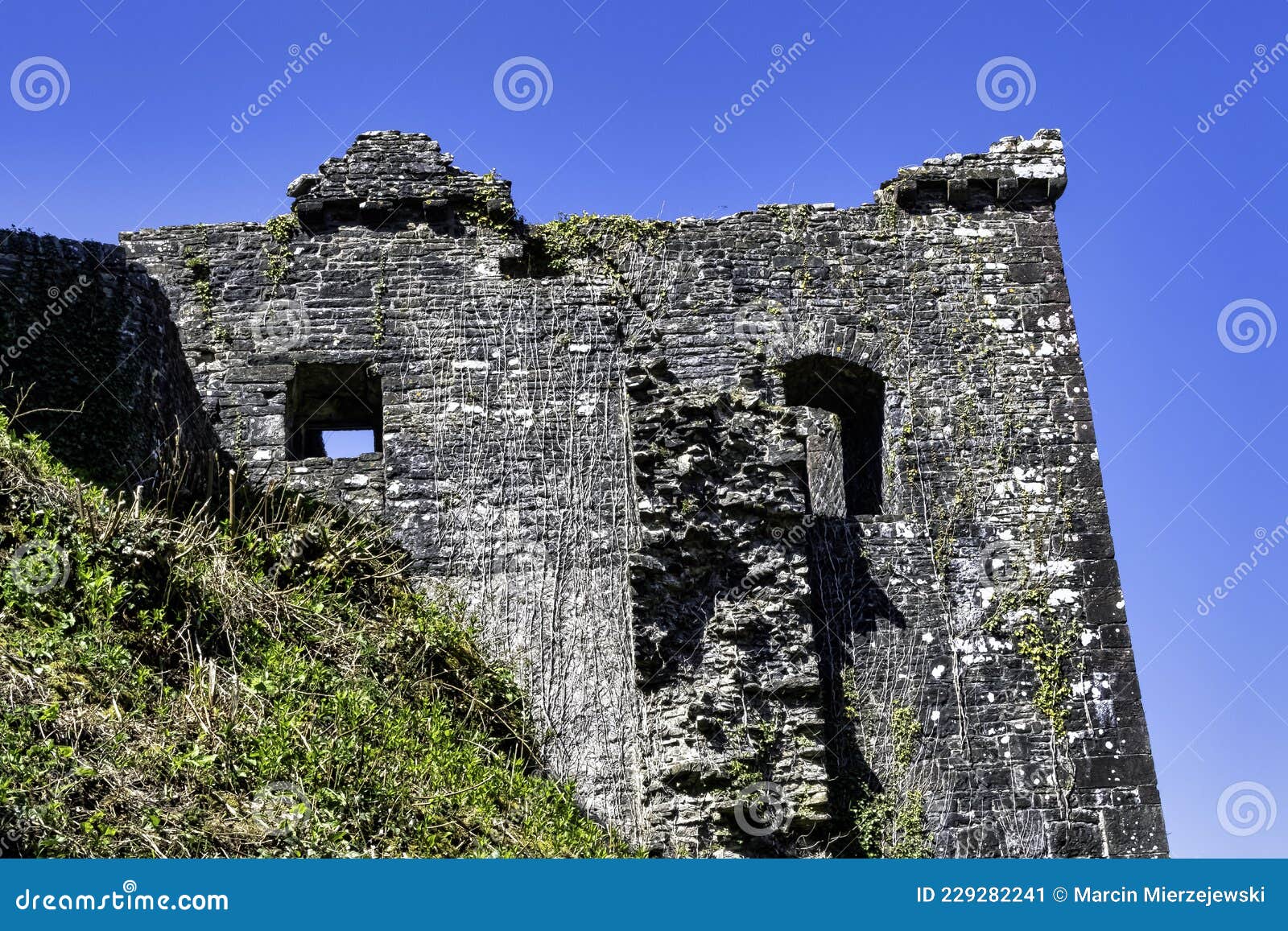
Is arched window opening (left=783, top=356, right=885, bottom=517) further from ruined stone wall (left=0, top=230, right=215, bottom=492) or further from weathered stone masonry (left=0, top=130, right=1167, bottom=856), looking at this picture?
ruined stone wall (left=0, top=230, right=215, bottom=492)

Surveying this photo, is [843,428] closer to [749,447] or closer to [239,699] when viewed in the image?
[749,447]

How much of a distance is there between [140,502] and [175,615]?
4.41 ft

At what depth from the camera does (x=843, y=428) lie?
12359 mm

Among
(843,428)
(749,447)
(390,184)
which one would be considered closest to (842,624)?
(843,428)

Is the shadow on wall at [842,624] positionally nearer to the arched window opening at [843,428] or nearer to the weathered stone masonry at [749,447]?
the weathered stone masonry at [749,447]

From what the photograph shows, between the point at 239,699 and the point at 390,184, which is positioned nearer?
the point at 239,699

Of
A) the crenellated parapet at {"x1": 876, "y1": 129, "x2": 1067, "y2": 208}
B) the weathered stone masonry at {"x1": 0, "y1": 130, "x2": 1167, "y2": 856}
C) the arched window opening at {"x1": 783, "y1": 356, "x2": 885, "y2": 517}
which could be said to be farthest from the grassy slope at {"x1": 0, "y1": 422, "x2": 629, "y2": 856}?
the crenellated parapet at {"x1": 876, "y1": 129, "x2": 1067, "y2": 208}

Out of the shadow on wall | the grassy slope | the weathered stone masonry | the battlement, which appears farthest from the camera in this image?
the battlement

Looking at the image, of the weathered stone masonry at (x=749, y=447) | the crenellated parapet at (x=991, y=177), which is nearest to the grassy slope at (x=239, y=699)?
the weathered stone masonry at (x=749, y=447)

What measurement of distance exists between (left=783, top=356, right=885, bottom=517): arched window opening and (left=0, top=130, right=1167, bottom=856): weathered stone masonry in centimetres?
3

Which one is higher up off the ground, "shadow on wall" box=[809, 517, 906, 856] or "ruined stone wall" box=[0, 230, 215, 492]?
"ruined stone wall" box=[0, 230, 215, 492]

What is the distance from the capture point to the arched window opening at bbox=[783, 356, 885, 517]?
11.7 metres

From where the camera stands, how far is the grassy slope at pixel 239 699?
6488 mm

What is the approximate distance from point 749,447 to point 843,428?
335 cm
